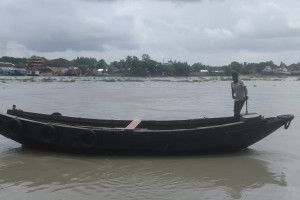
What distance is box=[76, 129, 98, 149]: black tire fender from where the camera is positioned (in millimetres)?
7559

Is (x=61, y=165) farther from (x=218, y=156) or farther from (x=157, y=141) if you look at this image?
(x=218, y=156)

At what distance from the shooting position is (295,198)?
219 inches

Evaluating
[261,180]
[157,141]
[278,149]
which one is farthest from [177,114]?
[261,180]

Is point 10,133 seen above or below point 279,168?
above

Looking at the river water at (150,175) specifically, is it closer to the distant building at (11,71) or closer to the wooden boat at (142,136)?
the wooden boat at (142,136)

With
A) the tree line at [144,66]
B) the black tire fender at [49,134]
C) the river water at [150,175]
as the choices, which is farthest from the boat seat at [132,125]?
the tree line at [144,66]

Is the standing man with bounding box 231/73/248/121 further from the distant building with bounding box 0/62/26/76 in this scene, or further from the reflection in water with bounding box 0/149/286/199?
the distant building with bounding box 0/62/26/76

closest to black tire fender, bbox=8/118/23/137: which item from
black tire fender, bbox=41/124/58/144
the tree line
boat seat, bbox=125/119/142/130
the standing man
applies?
black tire fender, bbox=41/124/58/144

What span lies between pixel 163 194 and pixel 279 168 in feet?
8.96

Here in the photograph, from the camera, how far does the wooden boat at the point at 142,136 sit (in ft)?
24.7

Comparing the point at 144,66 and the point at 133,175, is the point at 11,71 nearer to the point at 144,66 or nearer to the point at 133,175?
the point at 144,66

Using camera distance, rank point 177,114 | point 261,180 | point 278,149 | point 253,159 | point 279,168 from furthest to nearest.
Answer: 1. point 177,114
2. point 278,149
3. point 253,159
4. point 279,168
5. point 261,180

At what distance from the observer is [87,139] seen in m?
7.64

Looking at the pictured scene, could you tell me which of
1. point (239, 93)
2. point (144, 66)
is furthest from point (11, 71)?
point (239, 93)
